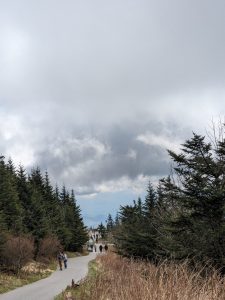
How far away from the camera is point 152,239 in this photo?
36.8m

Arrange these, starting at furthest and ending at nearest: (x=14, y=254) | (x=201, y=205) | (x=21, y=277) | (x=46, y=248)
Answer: (x=46, y=248)
(x=14, y=254)
(x=21, y=277)
(x=201, y=205)

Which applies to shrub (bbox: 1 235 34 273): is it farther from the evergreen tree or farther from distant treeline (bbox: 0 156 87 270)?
the evergreen tree

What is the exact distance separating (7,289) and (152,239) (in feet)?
43.2

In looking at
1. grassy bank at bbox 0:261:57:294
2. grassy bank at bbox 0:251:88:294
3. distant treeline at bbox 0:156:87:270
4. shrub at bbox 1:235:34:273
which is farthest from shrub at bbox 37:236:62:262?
shrub at bbox 1:235:34:273

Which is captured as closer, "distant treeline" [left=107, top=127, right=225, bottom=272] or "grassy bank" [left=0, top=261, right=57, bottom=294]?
"distant treeline" [left=107, top=127, right=225, bottom=272]

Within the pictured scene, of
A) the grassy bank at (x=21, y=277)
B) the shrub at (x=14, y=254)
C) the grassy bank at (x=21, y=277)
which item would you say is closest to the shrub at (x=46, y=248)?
the grassy bank at (x=21, y=277)

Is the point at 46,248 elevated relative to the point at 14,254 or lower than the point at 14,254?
elevated

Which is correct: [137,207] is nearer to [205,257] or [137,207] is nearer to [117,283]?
[205,257]

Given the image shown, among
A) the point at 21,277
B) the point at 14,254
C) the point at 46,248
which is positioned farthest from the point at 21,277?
the point at 46,248

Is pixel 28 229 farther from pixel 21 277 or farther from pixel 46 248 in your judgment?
pixel 21 277

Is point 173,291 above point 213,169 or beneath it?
beneath

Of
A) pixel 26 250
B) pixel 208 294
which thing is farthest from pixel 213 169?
pixel 26 250

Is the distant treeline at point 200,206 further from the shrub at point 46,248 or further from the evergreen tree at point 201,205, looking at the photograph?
the shrub at point 46,248

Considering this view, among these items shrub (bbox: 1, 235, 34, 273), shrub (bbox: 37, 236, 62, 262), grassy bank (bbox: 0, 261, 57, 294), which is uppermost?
shrub (bbox: 37, 236, 62, 262)
